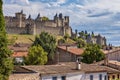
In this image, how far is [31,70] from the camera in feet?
117

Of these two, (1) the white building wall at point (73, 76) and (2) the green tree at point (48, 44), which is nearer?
(1) the white building wall at point (73, 76)

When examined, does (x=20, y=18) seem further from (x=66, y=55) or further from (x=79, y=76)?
(x=79, y=76)

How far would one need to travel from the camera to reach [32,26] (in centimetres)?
16925

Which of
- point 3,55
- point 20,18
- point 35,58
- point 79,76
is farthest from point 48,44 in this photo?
point 20,18

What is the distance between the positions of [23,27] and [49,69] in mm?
131470

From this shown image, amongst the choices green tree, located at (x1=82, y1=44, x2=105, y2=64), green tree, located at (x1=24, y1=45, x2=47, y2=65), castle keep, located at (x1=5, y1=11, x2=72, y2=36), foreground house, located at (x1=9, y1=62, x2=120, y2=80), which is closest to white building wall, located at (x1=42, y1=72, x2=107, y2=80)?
foreground house, located at (x1=9, y1=62, x2=120, y2=80)

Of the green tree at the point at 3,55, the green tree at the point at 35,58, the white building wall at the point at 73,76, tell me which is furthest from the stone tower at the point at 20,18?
the green tree at the point at 3,55

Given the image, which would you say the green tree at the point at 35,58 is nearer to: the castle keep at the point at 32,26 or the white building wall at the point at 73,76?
the white building wall at the point at 73,76

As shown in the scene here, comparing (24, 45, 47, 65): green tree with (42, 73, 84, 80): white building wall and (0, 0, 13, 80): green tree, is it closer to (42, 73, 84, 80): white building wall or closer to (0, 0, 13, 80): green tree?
(42, 73, 84, 80): white building wall

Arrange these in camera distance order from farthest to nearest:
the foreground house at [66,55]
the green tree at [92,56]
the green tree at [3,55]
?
1. the foreground house at [66,55]
2. the green tree at [92,56]
3. the green tree at [3,55]

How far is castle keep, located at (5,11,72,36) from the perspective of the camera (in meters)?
167

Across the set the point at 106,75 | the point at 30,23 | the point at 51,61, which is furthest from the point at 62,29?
the point at 106,75

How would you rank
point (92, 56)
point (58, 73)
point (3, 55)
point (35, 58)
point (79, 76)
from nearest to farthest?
1. point (3, 55)
2. point (58, 73)
3. point (79, 76)
4. point (35, 58)
5. point (92, 56)

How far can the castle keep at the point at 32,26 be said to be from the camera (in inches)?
6565
